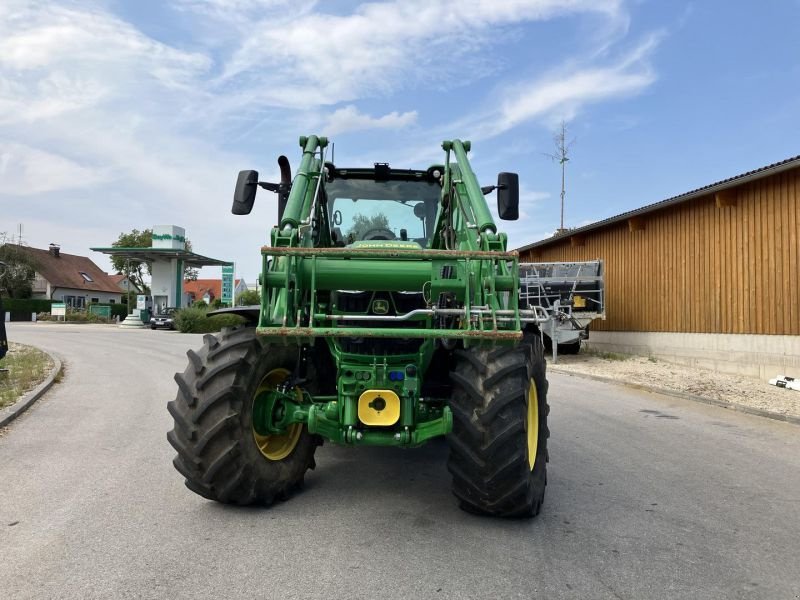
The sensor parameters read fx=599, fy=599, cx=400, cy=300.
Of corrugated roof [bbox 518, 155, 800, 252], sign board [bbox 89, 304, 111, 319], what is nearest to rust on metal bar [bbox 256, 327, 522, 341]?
corrugated roof [bbox 518, 155, 800, 252]

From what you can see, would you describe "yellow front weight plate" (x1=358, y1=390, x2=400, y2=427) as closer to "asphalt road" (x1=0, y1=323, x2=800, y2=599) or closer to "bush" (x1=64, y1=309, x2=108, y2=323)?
"asphalt road" (x1=0, y1=323, x2=800, y2=599)

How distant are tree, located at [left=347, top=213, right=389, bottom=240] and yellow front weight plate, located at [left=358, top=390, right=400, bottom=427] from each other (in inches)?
84.5

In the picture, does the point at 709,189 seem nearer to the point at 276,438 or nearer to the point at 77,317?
the point at 276,438

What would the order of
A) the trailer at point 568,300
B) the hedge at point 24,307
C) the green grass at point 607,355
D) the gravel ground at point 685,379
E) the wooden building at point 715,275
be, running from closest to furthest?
1. the gravel ground at point 685,379
2. the wooden building at point 715,275
3. the trailer at point 568,300
4. the green grass at point 607,355
5. the hedge at point 24,307

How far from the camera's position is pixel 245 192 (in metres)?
4.97

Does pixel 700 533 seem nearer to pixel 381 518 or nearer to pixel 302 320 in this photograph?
pixel 381 518

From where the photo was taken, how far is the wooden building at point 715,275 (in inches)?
489

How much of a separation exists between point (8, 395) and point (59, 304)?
46000mm

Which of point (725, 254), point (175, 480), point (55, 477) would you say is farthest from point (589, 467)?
point (725, 254)

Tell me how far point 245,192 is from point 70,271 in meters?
73.6

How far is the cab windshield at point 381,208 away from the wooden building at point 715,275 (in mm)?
9443

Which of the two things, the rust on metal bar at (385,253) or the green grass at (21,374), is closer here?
the rust on metal bar at (385,253)

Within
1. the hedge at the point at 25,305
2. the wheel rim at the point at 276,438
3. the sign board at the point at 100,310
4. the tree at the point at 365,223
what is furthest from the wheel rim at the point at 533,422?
the hedge at the point at 25,305

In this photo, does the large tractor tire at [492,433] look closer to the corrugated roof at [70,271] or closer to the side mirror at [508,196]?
the side mirror at [508,196]
